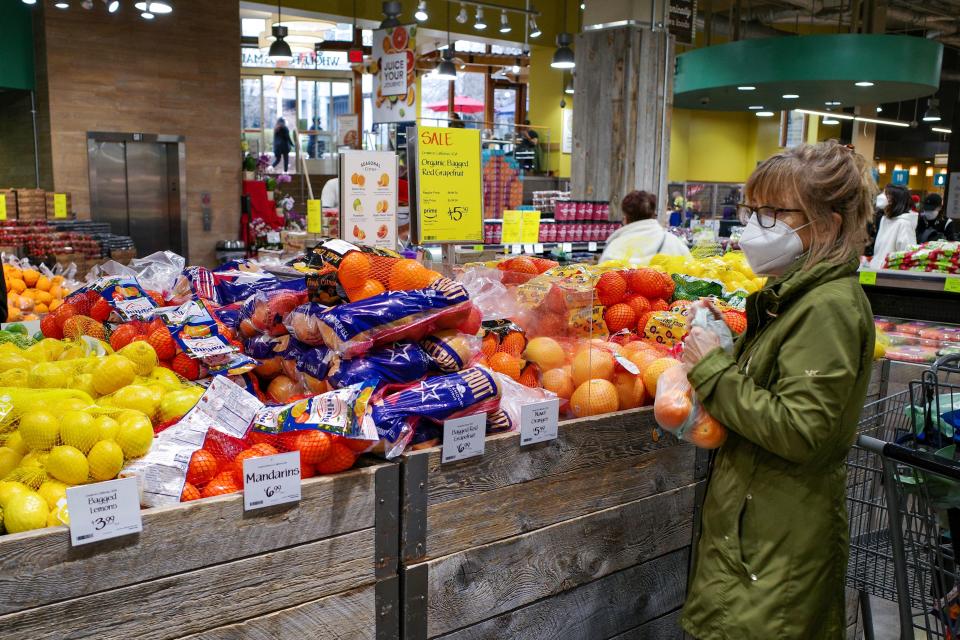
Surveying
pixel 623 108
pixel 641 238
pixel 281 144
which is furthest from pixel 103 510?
pixel 281 144

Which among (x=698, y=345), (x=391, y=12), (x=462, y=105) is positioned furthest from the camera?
(x=462, y=105)

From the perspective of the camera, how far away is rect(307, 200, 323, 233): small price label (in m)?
7.77

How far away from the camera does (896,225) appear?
784cm

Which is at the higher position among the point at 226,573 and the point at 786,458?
the point at 786,458

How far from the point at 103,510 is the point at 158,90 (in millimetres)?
9894

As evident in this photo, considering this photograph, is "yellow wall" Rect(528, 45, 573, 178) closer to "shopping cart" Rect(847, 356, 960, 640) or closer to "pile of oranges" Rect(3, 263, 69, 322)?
"pile of oranges" Rect(3, 263, 69, 322)

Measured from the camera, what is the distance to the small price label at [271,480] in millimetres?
1592

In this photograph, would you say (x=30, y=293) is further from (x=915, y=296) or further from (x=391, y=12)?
(x=391, y=12)

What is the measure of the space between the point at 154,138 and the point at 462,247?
5.45m

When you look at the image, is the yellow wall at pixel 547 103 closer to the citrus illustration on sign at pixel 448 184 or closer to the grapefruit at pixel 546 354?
the citrus illustration on sign at pixel 448 184

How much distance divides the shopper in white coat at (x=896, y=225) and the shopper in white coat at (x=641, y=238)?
3.37 m

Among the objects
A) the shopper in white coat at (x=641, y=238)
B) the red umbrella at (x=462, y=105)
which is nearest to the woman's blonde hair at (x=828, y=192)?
the shopper in white coat at (x=641, y=238)

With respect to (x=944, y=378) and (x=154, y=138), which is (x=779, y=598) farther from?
(x=154, y=138)

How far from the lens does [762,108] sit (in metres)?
13.8
